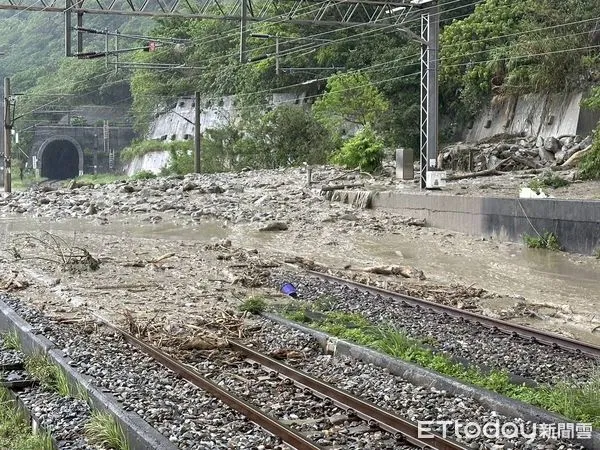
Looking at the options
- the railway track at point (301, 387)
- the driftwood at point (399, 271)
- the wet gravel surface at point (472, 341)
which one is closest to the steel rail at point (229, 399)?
the railway track at point (301, 387)

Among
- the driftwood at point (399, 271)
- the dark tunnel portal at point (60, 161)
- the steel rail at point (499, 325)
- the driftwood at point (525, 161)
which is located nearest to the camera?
the steel rail at point (499, 325)

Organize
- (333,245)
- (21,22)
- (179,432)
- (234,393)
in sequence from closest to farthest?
1. (179,432)
2. (234,393)
3. (333,245)
4. (21,22)

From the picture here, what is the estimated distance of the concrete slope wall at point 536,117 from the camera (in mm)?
37875

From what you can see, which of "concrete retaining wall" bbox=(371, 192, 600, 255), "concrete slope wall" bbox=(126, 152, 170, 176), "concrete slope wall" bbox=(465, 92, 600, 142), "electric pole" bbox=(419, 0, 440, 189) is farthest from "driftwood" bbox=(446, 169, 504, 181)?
"concrete slope wall" bbox=(126, 152, 170, 176)

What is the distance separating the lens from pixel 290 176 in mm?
41625

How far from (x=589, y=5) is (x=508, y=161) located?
346 inches

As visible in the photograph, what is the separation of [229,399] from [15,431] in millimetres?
1964

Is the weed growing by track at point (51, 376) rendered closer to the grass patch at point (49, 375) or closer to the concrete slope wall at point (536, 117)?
the grass patch at point (49, 375)

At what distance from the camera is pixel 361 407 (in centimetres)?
806

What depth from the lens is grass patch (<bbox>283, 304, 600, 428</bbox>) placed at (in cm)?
783

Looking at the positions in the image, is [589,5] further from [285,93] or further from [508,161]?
[285,93]

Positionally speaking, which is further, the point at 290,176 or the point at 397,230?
the point at 290,176

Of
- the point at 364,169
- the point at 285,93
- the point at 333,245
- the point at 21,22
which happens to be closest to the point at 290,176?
the point at 364,169

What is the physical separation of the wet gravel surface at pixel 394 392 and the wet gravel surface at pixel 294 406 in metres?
0.45
